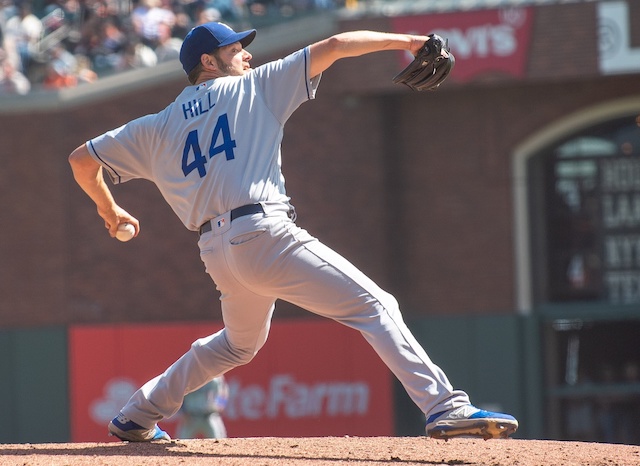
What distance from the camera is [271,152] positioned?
186 inches

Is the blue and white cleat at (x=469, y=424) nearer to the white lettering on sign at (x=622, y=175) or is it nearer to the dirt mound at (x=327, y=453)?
the dirt mound at (x=327, y=453)

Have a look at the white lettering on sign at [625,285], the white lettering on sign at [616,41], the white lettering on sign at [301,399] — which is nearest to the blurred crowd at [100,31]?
the white lettering on sign at [616,41]

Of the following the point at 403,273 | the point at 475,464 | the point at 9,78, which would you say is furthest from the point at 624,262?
the point at 475,464

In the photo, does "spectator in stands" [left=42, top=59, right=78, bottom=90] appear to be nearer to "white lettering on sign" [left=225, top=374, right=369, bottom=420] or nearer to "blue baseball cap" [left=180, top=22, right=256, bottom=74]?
"white lettering on sign" [left=225, top=374, right=369, bottom=420]

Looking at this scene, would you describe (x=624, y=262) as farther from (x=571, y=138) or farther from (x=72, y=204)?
(x=72, y=204)

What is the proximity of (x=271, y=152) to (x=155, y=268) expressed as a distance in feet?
30.5

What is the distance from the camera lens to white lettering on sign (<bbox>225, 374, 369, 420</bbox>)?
1354 cm

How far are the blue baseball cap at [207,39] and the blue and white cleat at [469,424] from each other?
6.05ft


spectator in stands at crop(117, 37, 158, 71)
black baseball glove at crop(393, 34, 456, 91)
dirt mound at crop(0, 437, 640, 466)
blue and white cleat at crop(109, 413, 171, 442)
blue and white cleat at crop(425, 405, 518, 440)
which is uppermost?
spectator in stands at crop(117, 37, 158, 71)

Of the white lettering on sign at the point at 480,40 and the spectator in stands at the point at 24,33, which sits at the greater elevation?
the spectator in stands at the point at 24,33

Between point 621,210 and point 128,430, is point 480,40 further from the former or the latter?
point 128,430

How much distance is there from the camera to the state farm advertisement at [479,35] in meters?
13.0

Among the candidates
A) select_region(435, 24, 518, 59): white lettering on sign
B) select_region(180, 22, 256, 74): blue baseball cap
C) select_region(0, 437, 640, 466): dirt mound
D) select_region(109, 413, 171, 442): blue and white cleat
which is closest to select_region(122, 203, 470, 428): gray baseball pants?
select_region(0, 437, 640, 466): dirt mound

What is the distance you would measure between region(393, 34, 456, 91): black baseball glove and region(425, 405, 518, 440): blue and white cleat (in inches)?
55.6
